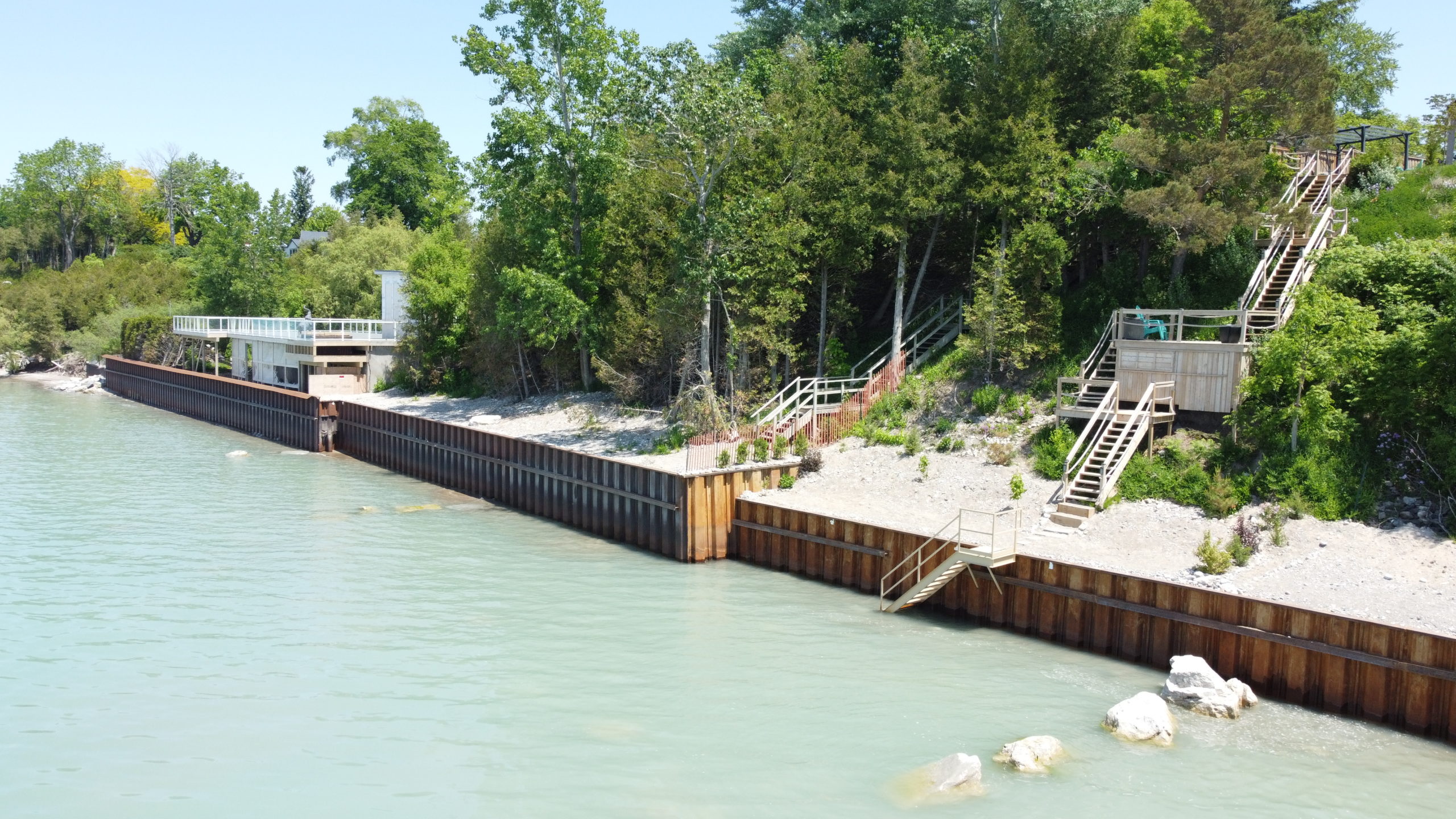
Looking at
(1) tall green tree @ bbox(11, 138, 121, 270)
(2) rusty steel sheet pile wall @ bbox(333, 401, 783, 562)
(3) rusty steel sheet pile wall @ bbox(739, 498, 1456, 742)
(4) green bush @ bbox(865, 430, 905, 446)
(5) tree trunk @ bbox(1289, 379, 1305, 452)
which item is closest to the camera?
(3) rusty steel sheet pile wall @ bbox(739, 498, 1456, 742)

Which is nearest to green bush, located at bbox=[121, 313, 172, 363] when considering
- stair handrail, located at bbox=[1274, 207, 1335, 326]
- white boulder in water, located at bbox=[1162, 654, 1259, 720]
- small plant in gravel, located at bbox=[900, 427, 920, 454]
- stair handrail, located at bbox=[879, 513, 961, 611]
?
small plant in gravel, located at bbox=[900, 427, 920, 454]

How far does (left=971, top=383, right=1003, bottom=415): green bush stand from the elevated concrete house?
3340 centimetres

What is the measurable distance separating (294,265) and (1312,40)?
70798mm

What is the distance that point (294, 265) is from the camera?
83.1 m

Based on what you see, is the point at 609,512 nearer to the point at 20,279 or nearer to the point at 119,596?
the point at 119,596

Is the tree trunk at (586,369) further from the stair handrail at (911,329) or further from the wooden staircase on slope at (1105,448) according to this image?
the wooden staircase on slope at (1105,448)

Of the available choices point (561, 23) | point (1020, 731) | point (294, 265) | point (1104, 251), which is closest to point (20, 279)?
point (294, 265)

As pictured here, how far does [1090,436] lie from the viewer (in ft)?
87.3

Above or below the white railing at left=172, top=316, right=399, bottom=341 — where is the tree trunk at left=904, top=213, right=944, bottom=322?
above

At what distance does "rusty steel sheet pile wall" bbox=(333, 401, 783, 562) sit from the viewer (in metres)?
27.4

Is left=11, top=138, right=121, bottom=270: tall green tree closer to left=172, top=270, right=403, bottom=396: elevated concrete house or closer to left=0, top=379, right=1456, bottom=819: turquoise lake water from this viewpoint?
left=172, top=270, right=403, bottom=396: elevated concrete house

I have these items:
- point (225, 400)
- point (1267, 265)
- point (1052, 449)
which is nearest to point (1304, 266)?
point (1267, 265)

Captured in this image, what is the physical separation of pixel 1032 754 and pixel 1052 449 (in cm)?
1239

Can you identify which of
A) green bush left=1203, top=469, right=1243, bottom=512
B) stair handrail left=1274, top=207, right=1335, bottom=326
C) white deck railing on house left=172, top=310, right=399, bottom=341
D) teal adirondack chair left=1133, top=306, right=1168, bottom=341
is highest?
stair handrail left=1274, top=207, right=1335, bottom=326
